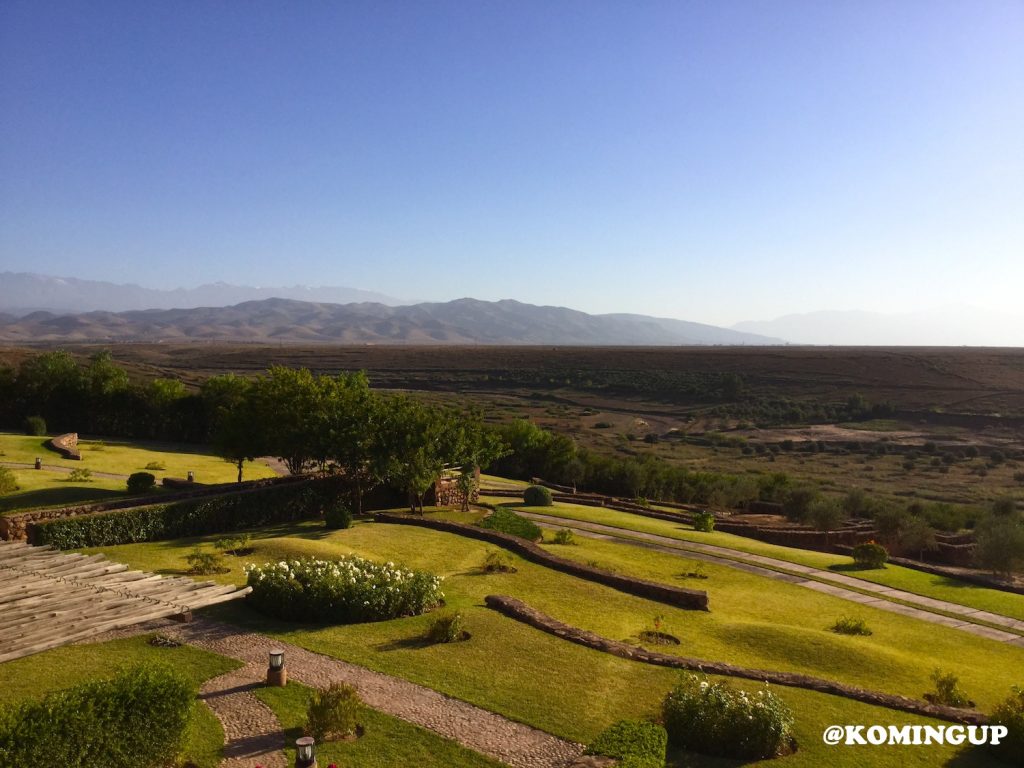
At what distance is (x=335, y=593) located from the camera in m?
16.3

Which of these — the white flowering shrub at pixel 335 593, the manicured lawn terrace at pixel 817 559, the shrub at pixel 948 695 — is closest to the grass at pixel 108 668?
the white flowering shrub at pixel 335 593

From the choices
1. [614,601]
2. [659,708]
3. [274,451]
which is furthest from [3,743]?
[274,451]

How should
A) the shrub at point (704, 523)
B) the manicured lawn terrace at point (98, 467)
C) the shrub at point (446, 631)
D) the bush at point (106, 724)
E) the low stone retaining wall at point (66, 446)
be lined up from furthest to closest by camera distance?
the low stone retaining wall at point (66, 446)
the shrub at point (704, 523)
the manicured lawn terrace at point (98, 467)
the shrub at point (446, 631)
the bush at point (106, 724)

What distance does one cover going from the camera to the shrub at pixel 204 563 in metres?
19.7

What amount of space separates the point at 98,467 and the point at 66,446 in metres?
5.34

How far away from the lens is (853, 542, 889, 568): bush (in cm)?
2838

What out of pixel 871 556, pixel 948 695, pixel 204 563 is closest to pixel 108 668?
pixel 204 563

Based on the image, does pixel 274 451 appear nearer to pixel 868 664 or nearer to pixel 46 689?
pixel 46 689

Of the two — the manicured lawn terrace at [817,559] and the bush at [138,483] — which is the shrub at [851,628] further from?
the bush at [138,483]

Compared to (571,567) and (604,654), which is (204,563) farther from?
(604,654)

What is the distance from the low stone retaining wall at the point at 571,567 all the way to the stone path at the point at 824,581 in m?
5.68

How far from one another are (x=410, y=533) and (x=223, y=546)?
282 inches

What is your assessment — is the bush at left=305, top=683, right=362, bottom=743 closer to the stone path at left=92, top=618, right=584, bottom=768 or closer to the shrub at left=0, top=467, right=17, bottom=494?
the stone path at left=92, top=618, right=584, bottom=768

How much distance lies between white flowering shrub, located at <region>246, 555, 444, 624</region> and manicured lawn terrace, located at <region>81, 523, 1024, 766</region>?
18.0 inches
